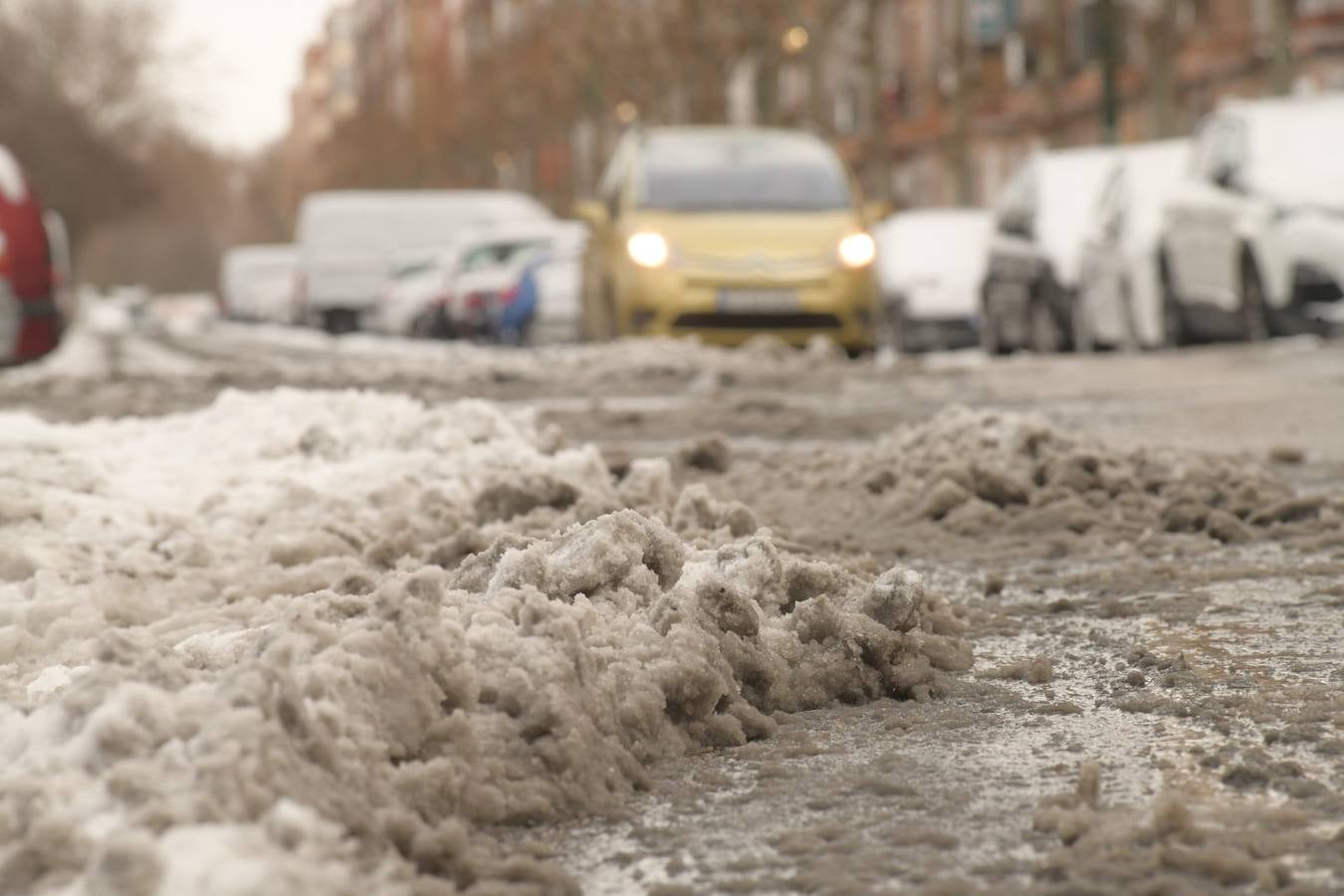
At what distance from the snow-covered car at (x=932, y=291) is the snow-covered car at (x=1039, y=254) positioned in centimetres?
173

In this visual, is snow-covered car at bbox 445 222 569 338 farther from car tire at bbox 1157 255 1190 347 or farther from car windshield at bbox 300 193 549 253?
car tire at bbox 1157 255 1190 347

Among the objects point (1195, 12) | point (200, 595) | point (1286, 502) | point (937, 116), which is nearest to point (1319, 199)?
point (1286, 502)

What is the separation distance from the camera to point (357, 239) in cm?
3425

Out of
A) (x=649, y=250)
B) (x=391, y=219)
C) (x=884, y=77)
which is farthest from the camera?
(x=884, y=77)

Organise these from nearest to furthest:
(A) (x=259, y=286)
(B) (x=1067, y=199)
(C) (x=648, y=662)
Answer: (C) (x=648, y=662) → (B) (x=1067, y=199) → (A) (x=259, y=286)

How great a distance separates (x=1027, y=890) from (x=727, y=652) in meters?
1.12

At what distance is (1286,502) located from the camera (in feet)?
20.1

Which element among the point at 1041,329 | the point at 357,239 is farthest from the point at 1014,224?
the point at 357,239

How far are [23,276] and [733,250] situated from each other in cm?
490

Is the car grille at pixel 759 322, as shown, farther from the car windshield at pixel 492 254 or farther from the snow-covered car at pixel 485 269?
the car windshield at pixel 492 254

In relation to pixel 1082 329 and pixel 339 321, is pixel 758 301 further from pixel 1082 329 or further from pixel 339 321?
pixel 339 321

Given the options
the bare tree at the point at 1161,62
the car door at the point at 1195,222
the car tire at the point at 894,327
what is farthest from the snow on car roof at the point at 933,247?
the bare tree at the point at 1161,62

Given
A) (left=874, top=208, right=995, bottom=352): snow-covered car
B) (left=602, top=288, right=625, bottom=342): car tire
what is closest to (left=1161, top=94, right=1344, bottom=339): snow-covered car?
(left=602, top=288, right=625, bottom=342): car tire

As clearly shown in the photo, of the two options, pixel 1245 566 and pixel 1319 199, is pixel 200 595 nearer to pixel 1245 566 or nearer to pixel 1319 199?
pixel 1245 566
